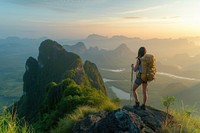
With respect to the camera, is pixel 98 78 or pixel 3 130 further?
pixel 98 78

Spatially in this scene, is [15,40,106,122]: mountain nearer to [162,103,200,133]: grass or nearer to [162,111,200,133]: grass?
[162,103,200,133]: grass

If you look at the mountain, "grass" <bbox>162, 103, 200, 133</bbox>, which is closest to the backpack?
"grass" <bbox>162, 103, 200, 133</bbox>

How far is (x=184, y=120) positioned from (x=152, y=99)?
633ft

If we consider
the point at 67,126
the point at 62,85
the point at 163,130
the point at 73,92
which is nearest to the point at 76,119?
the point at 67,126

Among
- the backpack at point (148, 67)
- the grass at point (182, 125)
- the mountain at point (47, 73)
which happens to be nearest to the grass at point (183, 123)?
the grass at point (182, 125)

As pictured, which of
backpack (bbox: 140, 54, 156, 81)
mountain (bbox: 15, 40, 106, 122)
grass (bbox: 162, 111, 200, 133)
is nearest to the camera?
grass (bbox: 162, 111, 200, 133)

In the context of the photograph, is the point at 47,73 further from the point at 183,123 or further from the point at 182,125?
the point at 182,125

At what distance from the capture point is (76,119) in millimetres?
11055

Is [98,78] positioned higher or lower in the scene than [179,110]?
lower

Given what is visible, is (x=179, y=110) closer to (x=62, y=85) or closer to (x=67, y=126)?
(x=67, y=126)

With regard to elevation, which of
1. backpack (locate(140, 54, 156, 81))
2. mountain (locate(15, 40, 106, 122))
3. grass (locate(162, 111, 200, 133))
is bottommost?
mountain (locate(15, 40, 106, 122))

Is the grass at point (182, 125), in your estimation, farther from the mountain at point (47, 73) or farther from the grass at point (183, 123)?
the mountain at point (47, 73)

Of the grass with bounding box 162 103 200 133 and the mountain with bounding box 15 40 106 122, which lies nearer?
the grass with bounding box 162 103 200 133

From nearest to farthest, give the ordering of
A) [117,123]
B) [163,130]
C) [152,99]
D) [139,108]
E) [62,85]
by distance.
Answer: [117,123]
[163,130]
[139,108]
[62,85]
[152,99]
